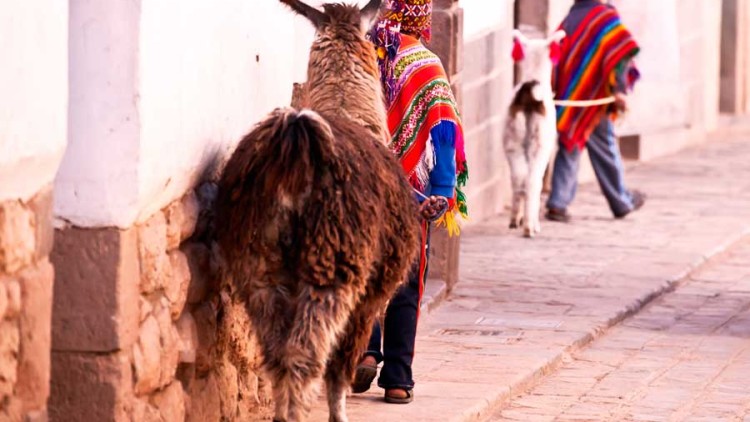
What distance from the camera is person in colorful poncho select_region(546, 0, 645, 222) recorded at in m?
13.1

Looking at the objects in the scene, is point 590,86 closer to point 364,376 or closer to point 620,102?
point 620,102

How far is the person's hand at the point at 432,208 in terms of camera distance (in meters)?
6.68

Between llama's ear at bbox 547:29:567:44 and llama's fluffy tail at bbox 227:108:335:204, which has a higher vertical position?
llama's ear at bbox 547:29:567:44

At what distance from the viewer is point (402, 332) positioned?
693 centimetres

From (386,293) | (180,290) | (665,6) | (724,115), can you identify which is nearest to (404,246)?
(386,293)

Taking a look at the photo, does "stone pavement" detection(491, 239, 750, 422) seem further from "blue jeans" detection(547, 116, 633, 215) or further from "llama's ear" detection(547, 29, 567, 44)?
"blue jeans" detection(547, 116, 633, 215)

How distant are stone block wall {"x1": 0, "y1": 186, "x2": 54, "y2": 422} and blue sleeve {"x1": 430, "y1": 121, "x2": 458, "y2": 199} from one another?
242cm

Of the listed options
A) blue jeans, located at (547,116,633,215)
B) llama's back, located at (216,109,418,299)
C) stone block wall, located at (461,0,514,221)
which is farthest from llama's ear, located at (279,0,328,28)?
blue jeans, located at (547,116,633,215)

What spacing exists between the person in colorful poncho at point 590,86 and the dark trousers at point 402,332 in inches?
249

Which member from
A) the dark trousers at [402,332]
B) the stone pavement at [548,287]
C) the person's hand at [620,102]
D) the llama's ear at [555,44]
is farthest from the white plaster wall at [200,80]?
the person's hand at [620,102]

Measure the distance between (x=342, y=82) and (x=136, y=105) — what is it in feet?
4.58

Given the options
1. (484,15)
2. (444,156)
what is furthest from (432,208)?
(484,15)

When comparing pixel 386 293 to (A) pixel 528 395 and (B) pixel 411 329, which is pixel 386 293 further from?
(A) pixel 528 395

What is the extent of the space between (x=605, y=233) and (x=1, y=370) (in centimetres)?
877
